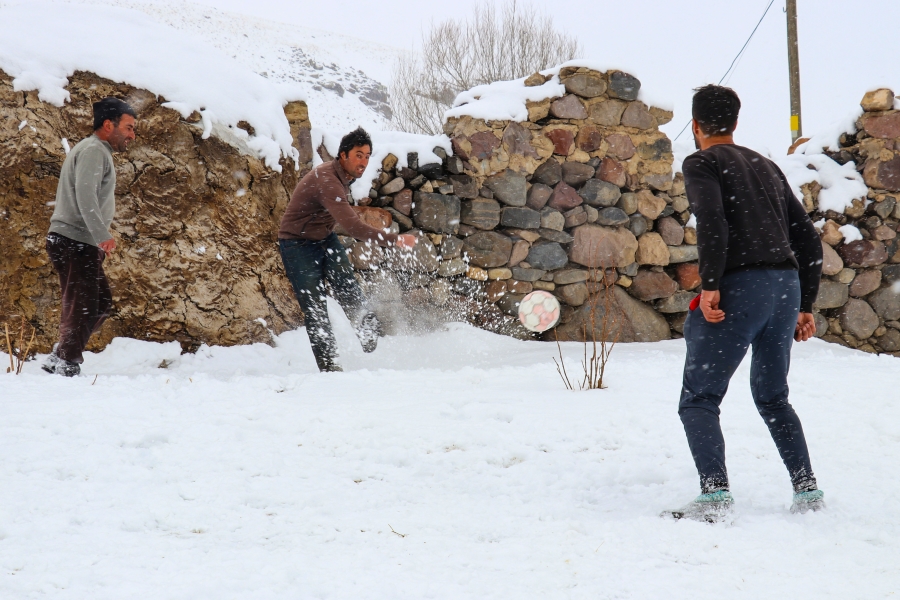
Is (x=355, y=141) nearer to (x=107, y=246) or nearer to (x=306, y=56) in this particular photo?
(x=107, y=246)

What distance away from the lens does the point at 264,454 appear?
2.13 m

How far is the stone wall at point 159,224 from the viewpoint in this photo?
145 inches

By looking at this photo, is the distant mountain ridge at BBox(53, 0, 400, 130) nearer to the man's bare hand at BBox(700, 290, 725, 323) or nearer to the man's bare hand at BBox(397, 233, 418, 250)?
the man's bare hand at BBox(397, 233, 418, 250)

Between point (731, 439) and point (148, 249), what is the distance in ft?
11.5

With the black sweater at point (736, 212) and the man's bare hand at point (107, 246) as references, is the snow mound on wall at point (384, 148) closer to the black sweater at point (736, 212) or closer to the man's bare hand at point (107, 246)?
the man's bare hand at point (107, 246)

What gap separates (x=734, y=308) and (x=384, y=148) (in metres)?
3.83

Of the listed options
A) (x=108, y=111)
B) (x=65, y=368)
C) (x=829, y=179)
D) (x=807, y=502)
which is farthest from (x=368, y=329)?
(x=829, y=179)

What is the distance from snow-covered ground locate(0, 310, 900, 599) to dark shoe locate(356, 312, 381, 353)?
61 centimetres

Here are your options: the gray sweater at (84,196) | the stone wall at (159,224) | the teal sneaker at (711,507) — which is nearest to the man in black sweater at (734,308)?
the teal sneaker at (711,507)

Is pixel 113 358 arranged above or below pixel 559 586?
below

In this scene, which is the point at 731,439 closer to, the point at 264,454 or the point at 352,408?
the point at 352,408

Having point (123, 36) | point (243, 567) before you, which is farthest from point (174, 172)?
point (243, 567)

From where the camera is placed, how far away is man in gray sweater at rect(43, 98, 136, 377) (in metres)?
3.10

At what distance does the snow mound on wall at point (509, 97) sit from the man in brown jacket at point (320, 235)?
1.95 meters
